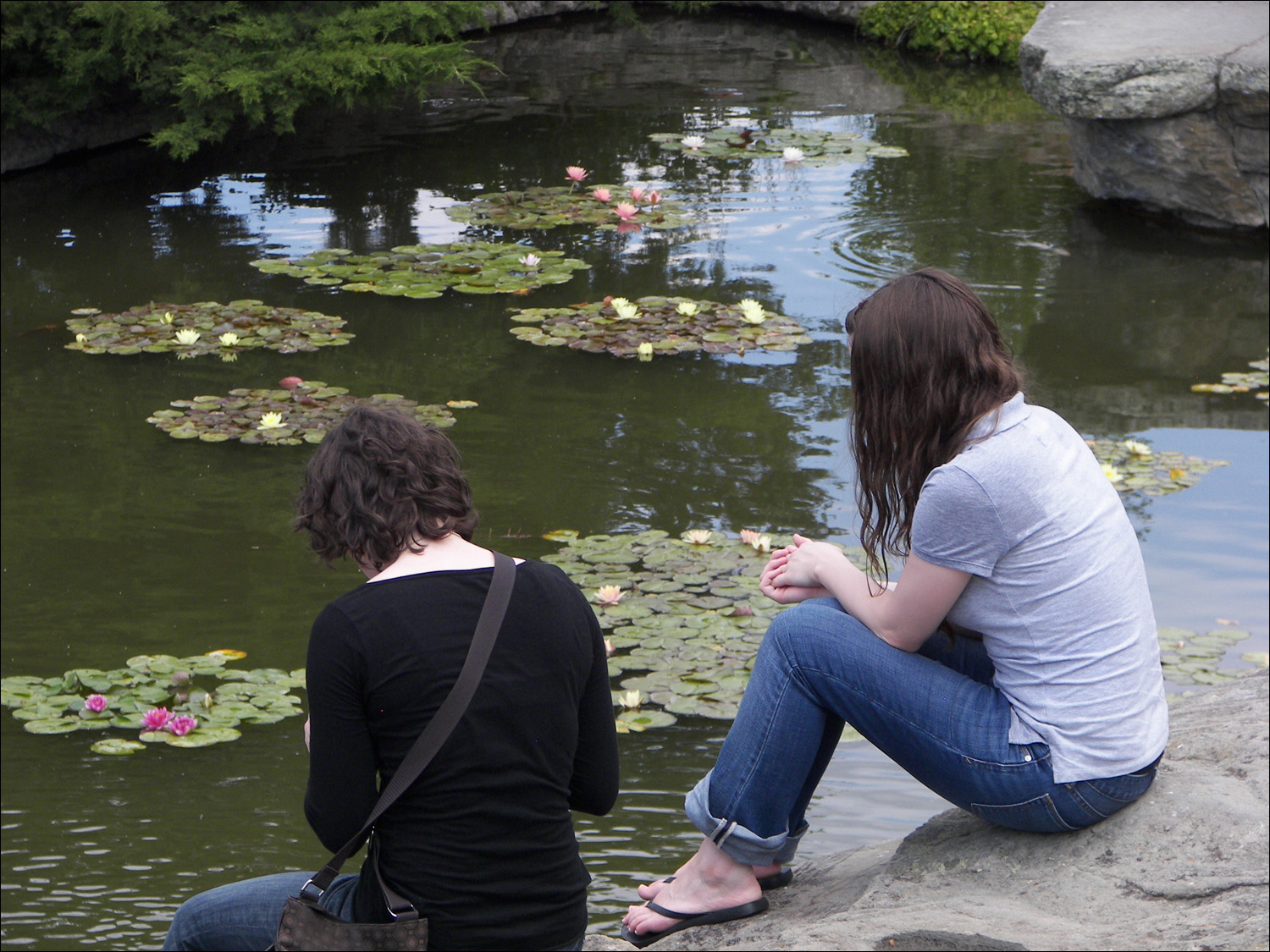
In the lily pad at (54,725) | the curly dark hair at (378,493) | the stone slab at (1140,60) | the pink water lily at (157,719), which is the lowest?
the lily pad at (54,725)

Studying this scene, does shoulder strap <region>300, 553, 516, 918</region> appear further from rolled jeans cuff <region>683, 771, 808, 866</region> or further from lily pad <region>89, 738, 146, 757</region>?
lily pad <region>89, 738, 146, 757</region>

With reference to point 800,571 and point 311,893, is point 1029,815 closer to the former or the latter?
point 800,571

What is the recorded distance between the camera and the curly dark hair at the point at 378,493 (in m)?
1.56

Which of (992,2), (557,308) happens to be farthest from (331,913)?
(992,2)

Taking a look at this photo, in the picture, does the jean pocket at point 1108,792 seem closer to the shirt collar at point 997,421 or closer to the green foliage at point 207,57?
the shirt collar at point 997,421

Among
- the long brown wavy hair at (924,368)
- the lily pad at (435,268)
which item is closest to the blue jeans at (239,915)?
the long brown wavy hair at (924,368)

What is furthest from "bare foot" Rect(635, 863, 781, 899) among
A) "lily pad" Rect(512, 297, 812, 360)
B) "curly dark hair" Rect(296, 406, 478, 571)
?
"lily pad" Rect(512, 297, 812, 360)

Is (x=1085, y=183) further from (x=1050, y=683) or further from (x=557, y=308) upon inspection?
(x=1050, y=683)

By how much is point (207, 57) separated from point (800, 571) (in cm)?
725

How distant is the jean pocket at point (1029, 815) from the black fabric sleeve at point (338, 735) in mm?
878

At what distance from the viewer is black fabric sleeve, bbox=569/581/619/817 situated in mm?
1639

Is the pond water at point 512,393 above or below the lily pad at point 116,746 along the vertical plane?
above

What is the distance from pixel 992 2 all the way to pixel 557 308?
8.95 metres

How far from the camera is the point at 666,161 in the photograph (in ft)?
28.4
